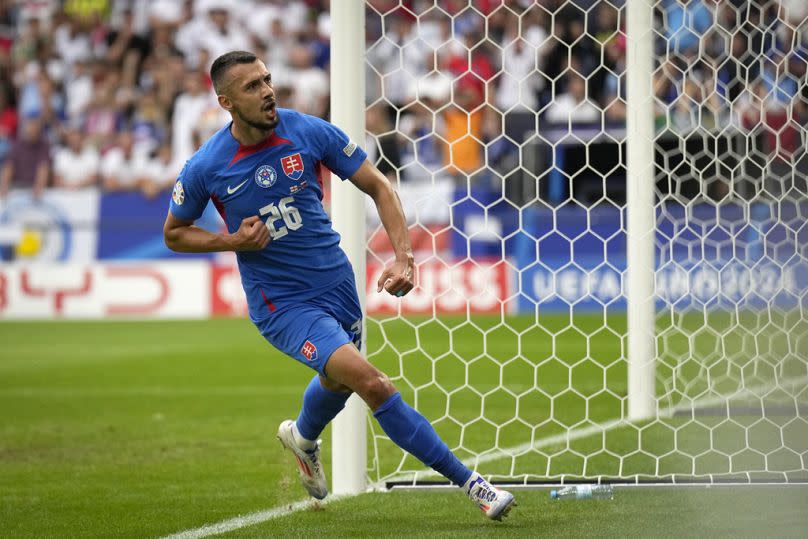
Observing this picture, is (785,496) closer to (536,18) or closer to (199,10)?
(536,18)

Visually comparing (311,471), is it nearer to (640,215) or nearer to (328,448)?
(328,448)

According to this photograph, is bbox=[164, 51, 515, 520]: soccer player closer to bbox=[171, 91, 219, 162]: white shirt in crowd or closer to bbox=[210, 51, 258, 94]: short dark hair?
bbox=[210, 51, 258, 94]: short dark hair

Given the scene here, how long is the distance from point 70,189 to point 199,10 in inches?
159

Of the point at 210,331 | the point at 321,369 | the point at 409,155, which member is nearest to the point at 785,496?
the point at 321,369

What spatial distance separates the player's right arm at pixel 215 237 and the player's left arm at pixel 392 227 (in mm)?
459

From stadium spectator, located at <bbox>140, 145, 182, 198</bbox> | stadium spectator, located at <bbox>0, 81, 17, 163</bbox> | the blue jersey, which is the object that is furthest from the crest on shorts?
stadium spectator, located at <bbox>0, 81, 17, 163</bbox>

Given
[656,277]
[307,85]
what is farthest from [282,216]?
[307,85]

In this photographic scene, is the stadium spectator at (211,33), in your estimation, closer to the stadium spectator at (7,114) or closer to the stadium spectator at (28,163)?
the stadium spectator at (28,163)

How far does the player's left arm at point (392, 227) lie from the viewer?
4863 millimetres

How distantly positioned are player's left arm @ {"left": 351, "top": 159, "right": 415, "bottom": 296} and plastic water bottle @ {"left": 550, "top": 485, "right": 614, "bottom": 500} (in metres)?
1.27

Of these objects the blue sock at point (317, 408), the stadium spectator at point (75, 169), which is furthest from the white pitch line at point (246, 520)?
the stadium spectator at point (75, 169)

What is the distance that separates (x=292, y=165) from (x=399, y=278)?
2.18 feet

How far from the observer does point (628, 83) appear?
7316 millimetres

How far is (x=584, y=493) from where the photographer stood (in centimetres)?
556
